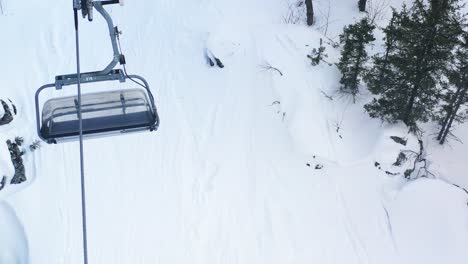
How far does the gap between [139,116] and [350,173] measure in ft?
24.0

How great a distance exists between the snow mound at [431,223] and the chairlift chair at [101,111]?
7.11 meters

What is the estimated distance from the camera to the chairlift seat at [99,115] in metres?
5.91

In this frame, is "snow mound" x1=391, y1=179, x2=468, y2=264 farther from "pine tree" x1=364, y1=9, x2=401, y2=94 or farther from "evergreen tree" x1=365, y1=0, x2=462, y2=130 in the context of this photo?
"pine tree" x1=364, y1=9, x2=401, y2=94

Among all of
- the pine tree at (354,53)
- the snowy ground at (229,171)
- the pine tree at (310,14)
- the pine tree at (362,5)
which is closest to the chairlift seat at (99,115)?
the snowy ground at (229,171)

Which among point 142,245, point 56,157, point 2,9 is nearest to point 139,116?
point 142,245

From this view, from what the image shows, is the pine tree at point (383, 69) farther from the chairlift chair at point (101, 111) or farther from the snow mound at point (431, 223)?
the chairlift chair at point (101, 111)

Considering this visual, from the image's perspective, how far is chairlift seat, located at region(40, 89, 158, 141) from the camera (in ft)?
19.4

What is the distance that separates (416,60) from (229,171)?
16.8 feet

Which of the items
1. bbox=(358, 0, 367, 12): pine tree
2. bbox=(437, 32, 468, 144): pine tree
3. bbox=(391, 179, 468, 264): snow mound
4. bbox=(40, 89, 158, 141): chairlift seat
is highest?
bbox=(40, 89, 158, 141): chairlift seat

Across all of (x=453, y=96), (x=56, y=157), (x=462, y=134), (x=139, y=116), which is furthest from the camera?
(x=462, y=134)

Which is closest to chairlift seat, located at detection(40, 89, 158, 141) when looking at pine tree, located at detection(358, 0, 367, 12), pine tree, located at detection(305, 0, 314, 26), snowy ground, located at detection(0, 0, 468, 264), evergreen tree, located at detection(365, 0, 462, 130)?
snowy ground, located at detection(0, 0, 468, 264)

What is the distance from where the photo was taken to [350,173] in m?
12.2

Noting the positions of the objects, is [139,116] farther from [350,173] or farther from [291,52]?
[291,52]

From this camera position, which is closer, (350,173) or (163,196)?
(163,196)
